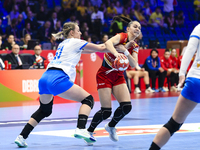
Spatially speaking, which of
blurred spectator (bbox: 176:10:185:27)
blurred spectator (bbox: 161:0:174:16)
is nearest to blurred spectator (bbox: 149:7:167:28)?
blurred spectator (bbox: 176:10:185:27)

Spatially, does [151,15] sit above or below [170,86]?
above

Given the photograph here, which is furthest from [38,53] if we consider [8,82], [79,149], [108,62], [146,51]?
[79,149]

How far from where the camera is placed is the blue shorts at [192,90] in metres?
3.59

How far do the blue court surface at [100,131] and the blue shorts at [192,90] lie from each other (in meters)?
1.30

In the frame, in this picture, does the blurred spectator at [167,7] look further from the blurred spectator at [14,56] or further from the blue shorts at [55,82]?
the blue shorts at [55,82]

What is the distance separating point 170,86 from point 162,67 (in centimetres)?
95

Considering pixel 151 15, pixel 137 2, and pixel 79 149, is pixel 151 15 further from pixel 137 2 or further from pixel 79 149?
pixel 79 149

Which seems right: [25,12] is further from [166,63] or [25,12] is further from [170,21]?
[170,21]

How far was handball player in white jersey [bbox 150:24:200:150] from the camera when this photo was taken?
11.8 feet

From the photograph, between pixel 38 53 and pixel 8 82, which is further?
pixel 38 53

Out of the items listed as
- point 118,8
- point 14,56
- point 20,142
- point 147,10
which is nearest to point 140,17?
point 147,10

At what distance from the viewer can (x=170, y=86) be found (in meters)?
15.3

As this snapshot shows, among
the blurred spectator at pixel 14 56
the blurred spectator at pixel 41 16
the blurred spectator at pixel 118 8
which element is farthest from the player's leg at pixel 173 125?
the blurred spectator at pixel 118 8

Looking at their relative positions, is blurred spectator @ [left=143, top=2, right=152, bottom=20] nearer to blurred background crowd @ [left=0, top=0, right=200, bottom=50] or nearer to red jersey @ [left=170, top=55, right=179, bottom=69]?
blurred background crowd @ [left=0, top=0, right=200, bottom=50]
